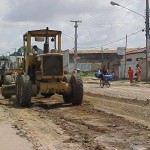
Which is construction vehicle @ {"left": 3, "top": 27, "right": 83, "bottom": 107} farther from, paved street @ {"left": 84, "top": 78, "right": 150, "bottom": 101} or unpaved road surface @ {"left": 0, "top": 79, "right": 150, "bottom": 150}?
paved street @ {"left": 84, "top": 78, "right": 150, "bottom": 101}

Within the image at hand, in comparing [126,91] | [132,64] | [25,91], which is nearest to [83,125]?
[25,91]

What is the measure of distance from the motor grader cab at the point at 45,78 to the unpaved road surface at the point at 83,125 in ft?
1.87

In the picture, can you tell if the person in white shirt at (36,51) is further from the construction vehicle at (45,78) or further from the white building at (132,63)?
the white building at (132,63)

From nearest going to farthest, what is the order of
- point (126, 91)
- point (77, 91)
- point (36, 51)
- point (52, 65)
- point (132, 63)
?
1. point (52, 65)
2. point (77, 91)
3. point (36, 51)
4. point (126, 91)
5. point (132, 63)

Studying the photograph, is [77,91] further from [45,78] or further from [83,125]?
[83,125]

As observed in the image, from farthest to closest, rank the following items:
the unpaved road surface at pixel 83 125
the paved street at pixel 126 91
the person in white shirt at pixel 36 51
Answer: the paved street at pixel 126 91 < the person in white shirt at pixel 36 51 < the unpaved road surface at pixel 83 125

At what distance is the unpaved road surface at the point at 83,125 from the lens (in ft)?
31.9

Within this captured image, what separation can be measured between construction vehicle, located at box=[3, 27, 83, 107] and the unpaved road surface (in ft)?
1.89

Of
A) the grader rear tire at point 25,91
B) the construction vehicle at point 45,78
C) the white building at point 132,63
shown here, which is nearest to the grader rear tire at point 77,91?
the construction vehicle at point 45,78

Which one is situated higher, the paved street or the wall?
the wall

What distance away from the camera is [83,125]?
41.9ft

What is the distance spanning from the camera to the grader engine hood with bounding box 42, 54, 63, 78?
1875 centimetres

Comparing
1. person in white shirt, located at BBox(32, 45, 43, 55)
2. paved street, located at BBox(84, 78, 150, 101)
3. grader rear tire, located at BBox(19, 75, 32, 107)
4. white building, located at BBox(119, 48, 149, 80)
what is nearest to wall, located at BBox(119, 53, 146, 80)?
white building, located at BBox(119, 48, 149, 80)

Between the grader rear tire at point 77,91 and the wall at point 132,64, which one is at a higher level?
the wall at point 132,64
